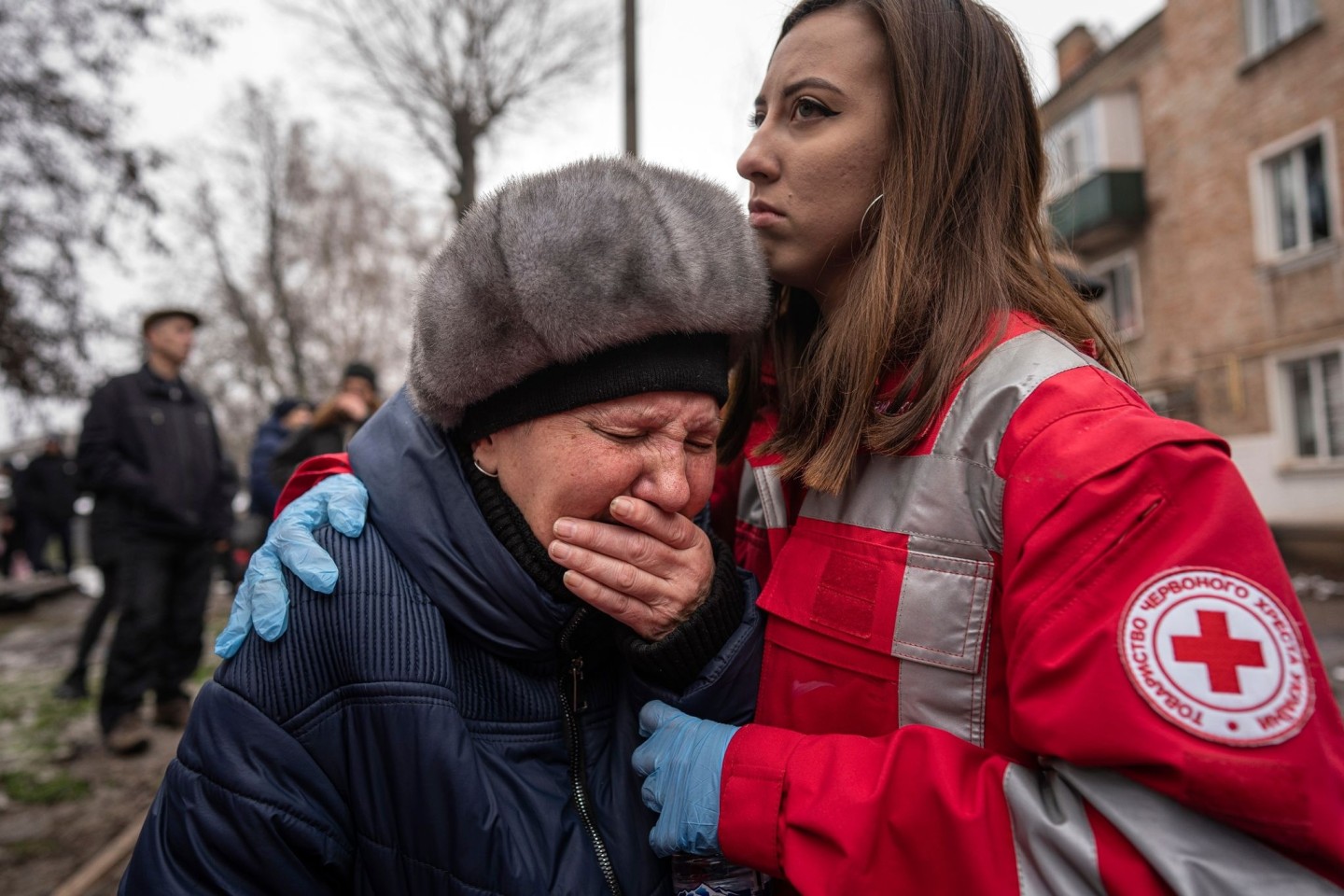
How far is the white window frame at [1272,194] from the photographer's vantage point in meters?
11.5

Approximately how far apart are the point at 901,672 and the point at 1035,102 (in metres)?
1.07

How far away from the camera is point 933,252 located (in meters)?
1.41

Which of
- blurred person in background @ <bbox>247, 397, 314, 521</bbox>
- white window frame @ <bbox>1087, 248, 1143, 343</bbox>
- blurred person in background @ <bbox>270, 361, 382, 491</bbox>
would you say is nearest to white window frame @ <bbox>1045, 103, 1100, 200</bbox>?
white window frame @ <bbox>1087, 248, 1143, 343</bbox>

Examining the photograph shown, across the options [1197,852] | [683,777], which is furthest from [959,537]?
[683,777]

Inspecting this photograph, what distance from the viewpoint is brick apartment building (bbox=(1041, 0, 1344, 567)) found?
11711 millimetres

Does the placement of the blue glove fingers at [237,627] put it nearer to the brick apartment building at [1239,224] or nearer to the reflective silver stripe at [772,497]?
the reflective silver stripe at [772,497]

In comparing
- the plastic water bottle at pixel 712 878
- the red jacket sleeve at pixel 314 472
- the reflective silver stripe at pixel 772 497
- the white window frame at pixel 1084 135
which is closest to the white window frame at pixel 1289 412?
the white window frame at pixel 1084 135

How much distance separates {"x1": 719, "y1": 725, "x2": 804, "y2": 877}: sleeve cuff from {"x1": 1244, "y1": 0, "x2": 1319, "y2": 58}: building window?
14978 millimetres

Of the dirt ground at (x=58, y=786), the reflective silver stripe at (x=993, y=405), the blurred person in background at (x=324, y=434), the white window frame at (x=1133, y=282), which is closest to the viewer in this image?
the reflective silver stripe at (x=993, y=405)

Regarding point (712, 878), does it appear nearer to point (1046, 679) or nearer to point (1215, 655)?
point (1046, 679)

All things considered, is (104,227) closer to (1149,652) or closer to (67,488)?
(67,488)

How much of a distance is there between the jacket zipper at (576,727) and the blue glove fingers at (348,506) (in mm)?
399

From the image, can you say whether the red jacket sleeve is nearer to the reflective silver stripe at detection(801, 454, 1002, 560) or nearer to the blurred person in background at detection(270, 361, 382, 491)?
the reflective silver stripe at detection(801, 454, 1002, 560)

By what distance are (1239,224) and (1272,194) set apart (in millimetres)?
572
